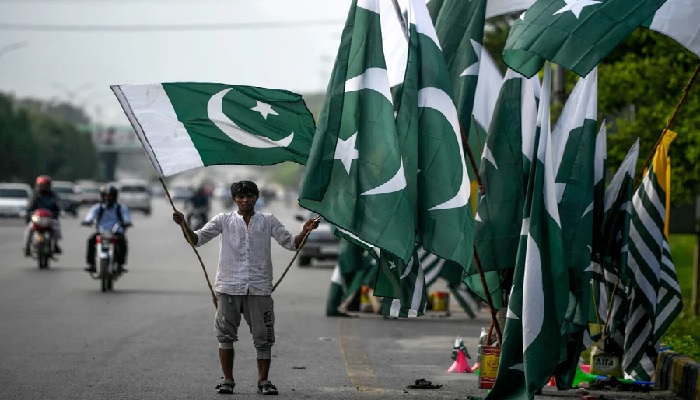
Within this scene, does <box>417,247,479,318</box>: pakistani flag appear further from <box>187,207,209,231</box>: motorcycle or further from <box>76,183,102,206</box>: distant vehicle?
<box>76,183,102,206</box>: distant vehicle

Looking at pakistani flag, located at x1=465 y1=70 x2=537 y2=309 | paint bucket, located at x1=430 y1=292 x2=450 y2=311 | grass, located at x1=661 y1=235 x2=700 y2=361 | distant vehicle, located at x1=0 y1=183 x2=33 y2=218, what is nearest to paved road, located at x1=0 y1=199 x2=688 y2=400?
paint bucket, located at x1=430 y1=292 x2=450 y2=311

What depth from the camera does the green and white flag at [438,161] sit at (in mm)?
10508

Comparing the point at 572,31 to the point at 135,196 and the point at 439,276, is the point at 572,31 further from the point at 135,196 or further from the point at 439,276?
the point at 135,196

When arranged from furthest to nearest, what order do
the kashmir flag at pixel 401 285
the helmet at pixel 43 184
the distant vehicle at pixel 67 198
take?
the distant vehicle at pixel 67 198, the helmet at pixel 43 184, the kashmir flag at pixel 401 285

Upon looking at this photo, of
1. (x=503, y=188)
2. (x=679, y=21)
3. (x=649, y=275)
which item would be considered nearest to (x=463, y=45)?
(x=503, y=188)

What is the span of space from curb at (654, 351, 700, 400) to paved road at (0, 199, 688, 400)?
93 cm

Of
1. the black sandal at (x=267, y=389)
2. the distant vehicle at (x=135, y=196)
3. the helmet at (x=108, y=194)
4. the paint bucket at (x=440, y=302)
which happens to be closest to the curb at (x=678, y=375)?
the black sandal at (x=267, y=389)

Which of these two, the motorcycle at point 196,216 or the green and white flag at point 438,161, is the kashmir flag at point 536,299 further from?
the motorcycle at point 196,216

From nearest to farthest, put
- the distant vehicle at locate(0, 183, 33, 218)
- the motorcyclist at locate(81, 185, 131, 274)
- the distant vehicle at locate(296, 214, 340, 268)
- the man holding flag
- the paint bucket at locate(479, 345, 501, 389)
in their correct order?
the man holding flag, the paint bucket at locate(479, 345, 501, 389), the motorcyclist at locate(81, 185, 131, 274), the distant vehicle at locate(296, 214, 340, 268), the distant vehicle at locate(0, 183, 33, 218)

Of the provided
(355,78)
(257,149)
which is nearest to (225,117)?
(257,149)

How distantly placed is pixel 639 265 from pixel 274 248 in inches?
1210

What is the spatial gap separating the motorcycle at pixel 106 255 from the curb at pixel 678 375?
41.2 feet

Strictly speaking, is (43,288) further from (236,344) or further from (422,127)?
(422,127)

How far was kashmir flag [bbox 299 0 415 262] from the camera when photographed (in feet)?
34.0
